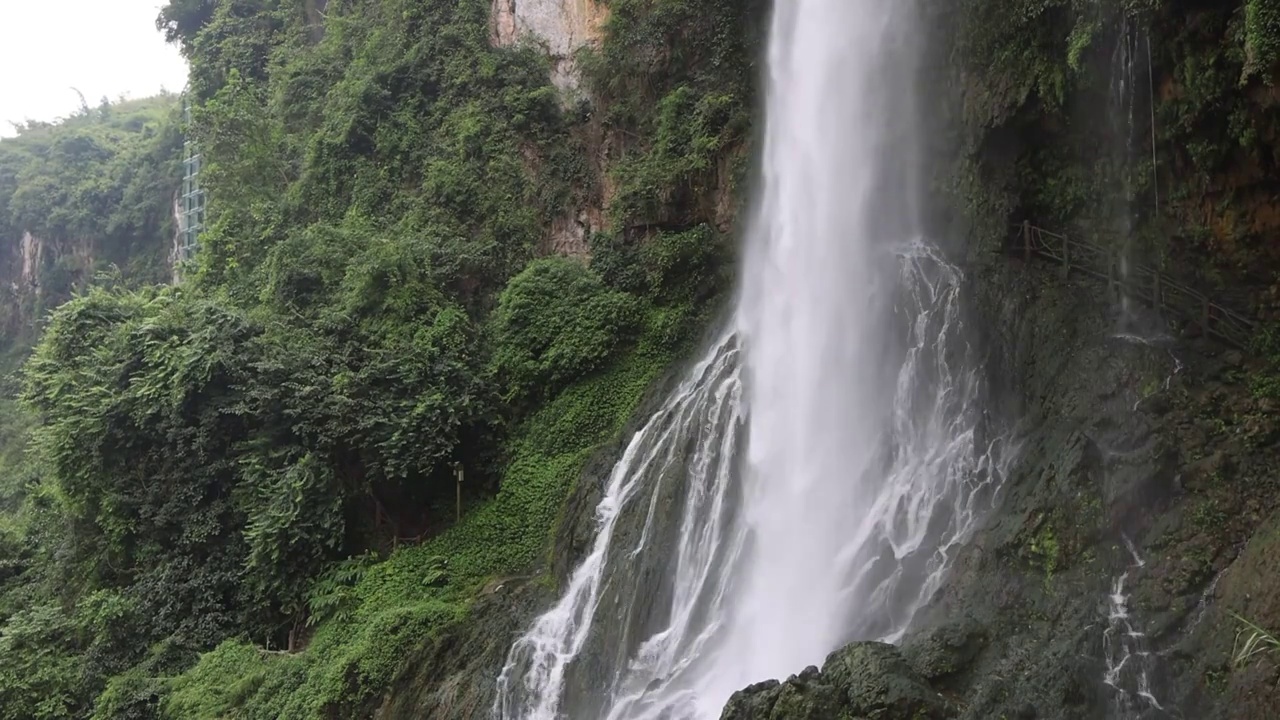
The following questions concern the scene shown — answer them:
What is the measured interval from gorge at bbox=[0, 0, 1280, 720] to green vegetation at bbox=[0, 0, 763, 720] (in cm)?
8

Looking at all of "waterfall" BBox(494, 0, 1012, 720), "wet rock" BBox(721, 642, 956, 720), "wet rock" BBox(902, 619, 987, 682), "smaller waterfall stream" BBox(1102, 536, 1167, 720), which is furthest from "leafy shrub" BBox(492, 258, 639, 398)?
"smaller waterfall stream" BBox(1102, 536, 1167, 720)

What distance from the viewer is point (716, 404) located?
493 inches

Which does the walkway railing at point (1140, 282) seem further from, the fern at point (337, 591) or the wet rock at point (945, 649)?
the fern at point (337, 591)

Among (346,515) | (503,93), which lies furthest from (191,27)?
(346,515)

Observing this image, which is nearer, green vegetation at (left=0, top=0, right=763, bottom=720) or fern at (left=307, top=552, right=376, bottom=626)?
fern at (left=307, top=552, right=376, bottom=626)

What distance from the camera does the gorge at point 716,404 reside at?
838cm

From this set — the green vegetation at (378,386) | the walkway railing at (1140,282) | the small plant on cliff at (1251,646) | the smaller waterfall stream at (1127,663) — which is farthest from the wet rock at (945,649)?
the green vegetation at (378,386)

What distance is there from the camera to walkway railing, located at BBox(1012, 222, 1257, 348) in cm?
949

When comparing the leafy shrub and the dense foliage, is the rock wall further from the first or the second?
the dense foliage

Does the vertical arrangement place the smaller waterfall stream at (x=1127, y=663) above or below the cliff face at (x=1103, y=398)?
below

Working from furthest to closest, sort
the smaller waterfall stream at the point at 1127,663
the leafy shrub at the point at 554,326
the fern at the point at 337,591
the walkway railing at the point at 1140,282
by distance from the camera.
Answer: the leafy shrub at the point at 554,326, the fern at the point at 337,591, the walkway railing at the point at 1140,282, the smaller waterfall stream at the point at 1127,663

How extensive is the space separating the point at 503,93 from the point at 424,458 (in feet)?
30.1

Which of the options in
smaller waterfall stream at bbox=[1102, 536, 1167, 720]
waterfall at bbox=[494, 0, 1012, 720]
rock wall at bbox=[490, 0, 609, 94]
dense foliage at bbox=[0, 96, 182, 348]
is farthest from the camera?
dense foliage at bbox=[0, 96, 182, 348]

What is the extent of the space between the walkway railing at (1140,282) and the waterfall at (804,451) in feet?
3.88
